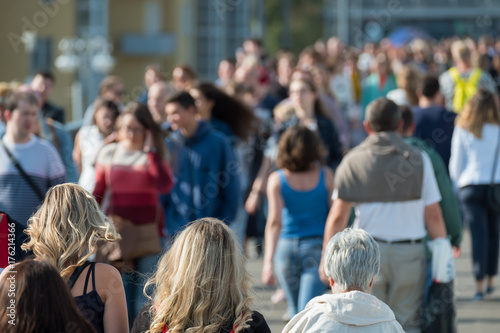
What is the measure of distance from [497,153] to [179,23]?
120 ft

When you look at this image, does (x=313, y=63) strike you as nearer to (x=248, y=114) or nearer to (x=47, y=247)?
(x=248, y=114)

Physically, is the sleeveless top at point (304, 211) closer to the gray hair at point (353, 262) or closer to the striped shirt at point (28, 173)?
the striped shirt at point (28, 173)

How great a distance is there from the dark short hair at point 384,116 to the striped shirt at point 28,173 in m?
2.21

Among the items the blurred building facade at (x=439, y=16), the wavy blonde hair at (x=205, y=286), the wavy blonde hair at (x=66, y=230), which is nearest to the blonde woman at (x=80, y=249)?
the wavy blonde hair at (x=66, y=230)

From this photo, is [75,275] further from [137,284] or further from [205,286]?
[137,284]

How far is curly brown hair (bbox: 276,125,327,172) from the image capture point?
6590mm

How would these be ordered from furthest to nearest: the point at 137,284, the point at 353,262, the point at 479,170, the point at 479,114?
the point at 479,170 → the point at 479,114 → the point at 137,284 → the point at 353,262

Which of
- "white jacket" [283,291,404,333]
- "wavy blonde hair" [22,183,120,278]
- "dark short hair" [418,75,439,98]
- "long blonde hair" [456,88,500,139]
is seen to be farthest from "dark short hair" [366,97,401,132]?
"dark short hair" [418,75,439,98]

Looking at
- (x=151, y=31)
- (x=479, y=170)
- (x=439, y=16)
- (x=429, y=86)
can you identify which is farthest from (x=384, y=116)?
(x=439, y=16)

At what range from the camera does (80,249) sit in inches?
151

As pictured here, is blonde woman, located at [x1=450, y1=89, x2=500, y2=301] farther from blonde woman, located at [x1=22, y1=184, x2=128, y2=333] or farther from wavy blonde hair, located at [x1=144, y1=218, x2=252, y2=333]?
wavy blonde hair, located at [x1=144, y1=218, x2=252, y2=333]

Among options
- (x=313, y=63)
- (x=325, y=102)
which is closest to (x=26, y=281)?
(x=325, y=102)

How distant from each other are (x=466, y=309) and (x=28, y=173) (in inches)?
162

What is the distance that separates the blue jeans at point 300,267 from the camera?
625cm
